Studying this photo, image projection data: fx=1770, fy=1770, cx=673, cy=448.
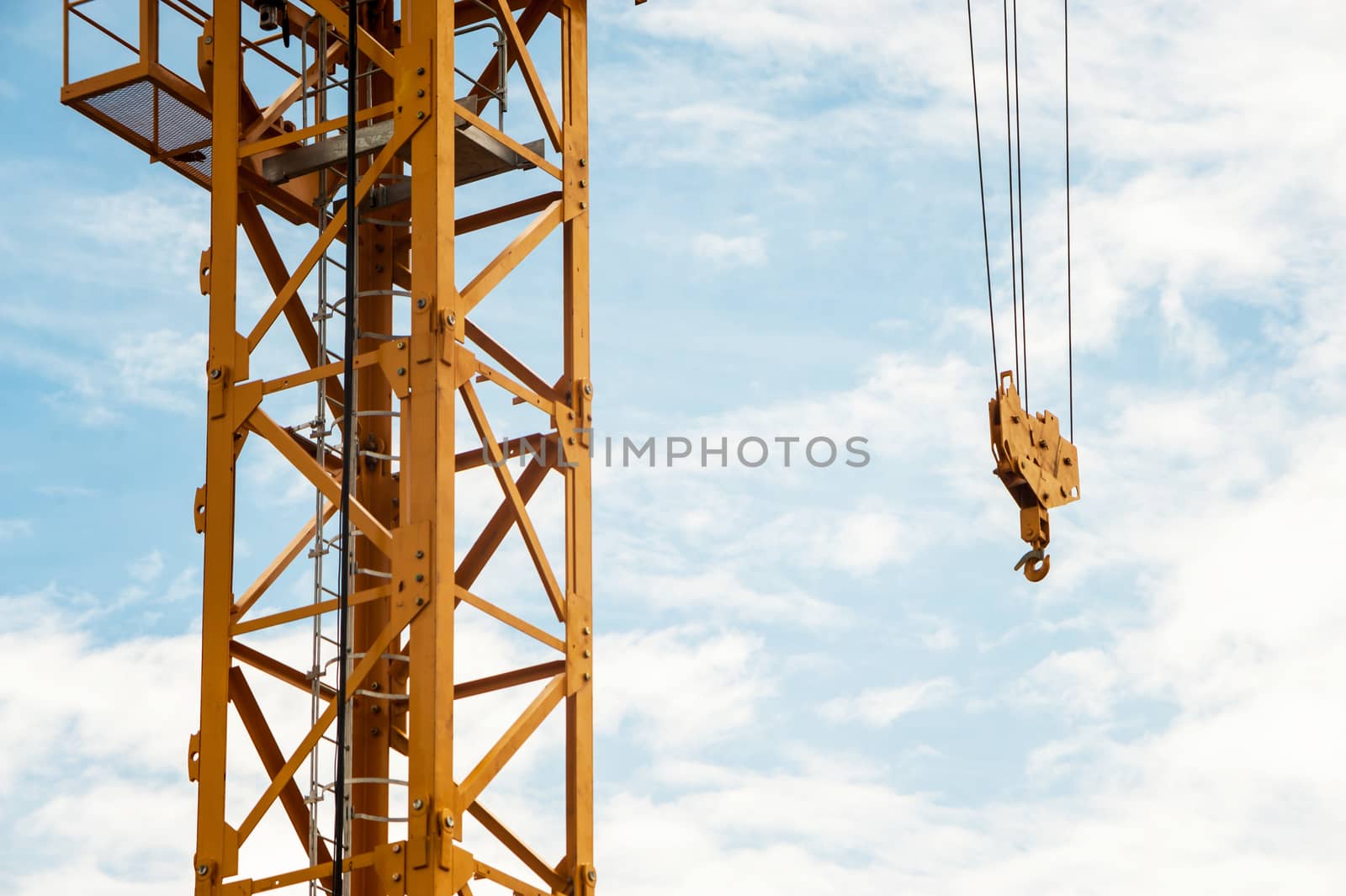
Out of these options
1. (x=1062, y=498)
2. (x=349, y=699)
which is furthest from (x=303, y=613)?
(x=1062, y=498)

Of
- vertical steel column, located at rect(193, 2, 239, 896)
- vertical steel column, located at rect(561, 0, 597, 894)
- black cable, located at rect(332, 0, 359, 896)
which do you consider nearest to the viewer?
black cable, located at rect(332, 0, 359, 896)

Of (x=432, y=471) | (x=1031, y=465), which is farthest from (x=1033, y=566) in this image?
(x=432, y=471)

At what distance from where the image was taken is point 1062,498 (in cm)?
1324

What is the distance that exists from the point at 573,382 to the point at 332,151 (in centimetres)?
240

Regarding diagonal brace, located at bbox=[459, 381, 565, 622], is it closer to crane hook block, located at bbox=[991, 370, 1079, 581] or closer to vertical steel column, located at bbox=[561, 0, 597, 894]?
vertical steel column, located at bbox=[561, 0, 597, 894]

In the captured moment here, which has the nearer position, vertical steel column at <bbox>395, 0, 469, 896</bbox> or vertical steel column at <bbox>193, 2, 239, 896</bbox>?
vertical steel column at <bbox>395, 0, 469, 896</bbox>

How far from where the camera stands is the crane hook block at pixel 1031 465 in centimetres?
1255

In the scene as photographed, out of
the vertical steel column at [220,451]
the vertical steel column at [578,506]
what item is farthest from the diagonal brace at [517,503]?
the vertical steel column at [220,451]

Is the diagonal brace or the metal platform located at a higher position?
the metal platform

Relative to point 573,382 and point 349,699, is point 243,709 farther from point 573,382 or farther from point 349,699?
point 573,382

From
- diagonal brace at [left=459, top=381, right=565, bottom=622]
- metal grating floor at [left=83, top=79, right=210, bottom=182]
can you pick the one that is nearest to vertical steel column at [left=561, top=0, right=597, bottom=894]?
diagonal brace at [left=459, top=381, right=565, bottom=622]

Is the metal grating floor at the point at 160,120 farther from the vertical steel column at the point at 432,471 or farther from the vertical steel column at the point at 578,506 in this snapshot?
the vertical steel column at the point at 578,506

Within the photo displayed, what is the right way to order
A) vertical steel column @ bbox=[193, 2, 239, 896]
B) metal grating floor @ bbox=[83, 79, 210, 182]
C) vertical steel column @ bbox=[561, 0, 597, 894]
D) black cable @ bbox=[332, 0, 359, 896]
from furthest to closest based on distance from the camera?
metal grating floor @ bbox=[83, 79, 210, 182] < vertical steel column @ bbox=[561, 0, 597, 894] < vertical steel column @ bbox=[193, 2, 239, 896] < black cable @ bbox=[332, 0, 359, 896]

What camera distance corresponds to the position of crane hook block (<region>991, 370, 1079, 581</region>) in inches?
494
